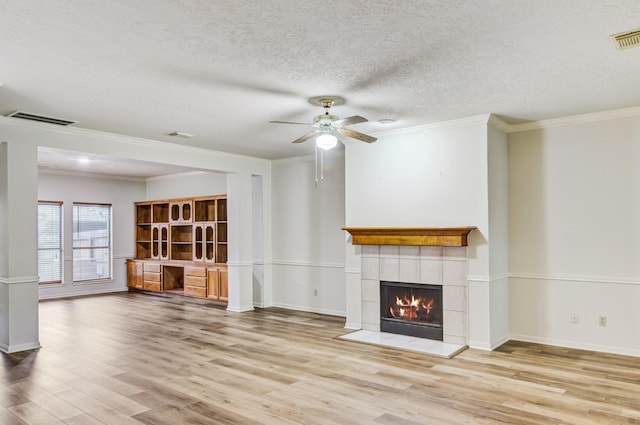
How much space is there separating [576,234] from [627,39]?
8.54ft

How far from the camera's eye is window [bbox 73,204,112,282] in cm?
955

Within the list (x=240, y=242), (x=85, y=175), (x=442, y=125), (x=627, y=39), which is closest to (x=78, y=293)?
(x=85, y=175)

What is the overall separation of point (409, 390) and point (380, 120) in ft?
9.52

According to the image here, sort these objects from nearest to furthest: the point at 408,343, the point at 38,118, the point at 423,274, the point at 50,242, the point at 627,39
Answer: the point at 627,39, the point at 38,118, the point at 408,343, the point at 423,274, the point at 50,242

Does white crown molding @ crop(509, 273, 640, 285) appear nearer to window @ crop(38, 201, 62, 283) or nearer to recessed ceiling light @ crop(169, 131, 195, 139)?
recessed ceiling light @ crop(169, 131, 195, 139)

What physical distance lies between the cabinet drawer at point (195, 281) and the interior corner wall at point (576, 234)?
5.61m

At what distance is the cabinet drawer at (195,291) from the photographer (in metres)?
8.68

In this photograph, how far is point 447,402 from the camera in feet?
11.3

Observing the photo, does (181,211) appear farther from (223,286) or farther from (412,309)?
(412,309)

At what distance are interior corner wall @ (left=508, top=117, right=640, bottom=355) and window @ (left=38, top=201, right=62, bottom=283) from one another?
8564 mm

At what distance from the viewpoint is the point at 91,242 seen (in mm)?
9812

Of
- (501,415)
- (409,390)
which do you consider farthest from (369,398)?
(501,415)

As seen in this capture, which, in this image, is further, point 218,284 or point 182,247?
point 182,247

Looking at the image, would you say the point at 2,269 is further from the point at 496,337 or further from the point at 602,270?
the point at 602,270
